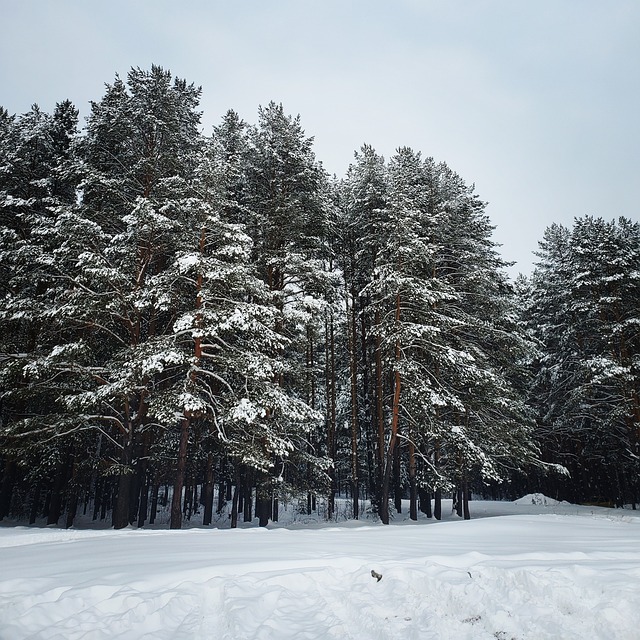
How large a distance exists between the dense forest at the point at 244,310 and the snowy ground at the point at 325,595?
6.87 meters

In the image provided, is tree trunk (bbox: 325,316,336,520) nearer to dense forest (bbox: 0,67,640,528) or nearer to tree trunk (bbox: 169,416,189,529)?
dense forest (bbox: 0,67,640,528)

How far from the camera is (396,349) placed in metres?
18.0

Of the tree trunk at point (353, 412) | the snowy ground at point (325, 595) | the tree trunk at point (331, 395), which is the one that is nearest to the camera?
the snowy ground at point (325, 595)

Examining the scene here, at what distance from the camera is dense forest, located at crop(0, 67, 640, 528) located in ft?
45.5

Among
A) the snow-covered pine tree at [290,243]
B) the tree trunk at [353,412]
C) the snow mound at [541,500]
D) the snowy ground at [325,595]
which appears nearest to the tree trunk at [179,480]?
the snow-covered pine tree at [290,243]

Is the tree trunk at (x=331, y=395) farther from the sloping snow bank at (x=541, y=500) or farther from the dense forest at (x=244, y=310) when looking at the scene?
the sloping snow bank at (x=541, y=500)

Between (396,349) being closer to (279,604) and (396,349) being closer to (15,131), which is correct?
(279,604)

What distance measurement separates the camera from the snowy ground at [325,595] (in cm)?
424

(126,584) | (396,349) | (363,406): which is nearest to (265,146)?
(396,349)

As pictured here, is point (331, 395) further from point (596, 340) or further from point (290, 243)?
→ point (596, 340)

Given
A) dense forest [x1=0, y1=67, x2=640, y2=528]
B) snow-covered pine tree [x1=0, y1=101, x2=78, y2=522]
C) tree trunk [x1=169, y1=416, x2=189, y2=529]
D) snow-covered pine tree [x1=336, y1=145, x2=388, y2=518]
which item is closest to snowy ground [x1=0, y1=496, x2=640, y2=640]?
tree trunk [x1=169, y1=416, x2=189, y2=529]

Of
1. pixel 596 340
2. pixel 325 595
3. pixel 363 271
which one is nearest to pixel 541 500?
pixel 596 340

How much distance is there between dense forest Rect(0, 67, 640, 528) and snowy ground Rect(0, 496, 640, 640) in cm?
687

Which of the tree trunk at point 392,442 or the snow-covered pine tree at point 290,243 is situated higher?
the snow-covered pine tree at point 290,243
